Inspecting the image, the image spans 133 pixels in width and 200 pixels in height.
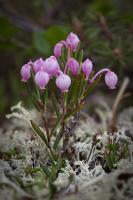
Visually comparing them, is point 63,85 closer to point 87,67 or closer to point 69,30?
point 87,67

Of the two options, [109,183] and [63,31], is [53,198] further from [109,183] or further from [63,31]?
[63,31]

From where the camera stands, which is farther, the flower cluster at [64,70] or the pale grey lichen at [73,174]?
the flower cluster at [64,70]

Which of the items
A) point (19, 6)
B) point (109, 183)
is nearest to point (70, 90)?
point (109, 183)

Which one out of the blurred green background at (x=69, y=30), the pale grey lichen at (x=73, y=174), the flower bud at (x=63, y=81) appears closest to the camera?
the pale grey lichen at (x=73, y=174)

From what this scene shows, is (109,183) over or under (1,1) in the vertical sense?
under

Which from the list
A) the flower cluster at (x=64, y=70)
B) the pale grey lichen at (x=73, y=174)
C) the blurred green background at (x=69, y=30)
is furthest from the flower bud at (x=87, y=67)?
the blurred green background at (x=69, y=30)

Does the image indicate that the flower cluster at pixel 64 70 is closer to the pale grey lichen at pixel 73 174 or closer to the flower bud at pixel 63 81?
the flower bud at pixel 63 81
